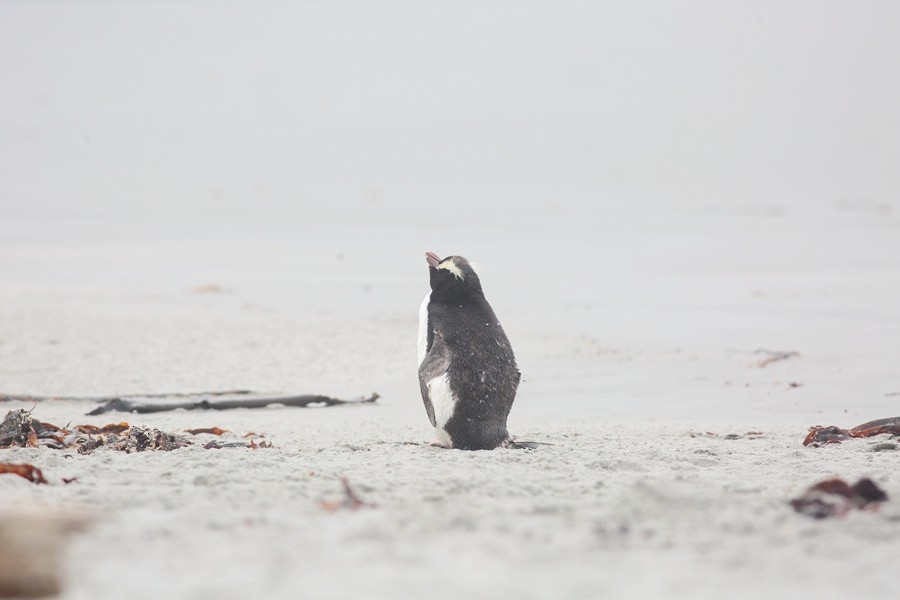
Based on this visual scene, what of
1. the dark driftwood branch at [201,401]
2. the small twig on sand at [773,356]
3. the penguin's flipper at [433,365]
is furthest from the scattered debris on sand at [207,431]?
the small twig on sand at [773,356]

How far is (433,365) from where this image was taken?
7.14 m

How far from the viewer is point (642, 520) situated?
4422mm

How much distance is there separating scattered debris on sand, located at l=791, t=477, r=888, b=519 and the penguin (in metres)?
2.47

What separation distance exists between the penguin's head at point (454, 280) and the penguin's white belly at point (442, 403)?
0.63 metres

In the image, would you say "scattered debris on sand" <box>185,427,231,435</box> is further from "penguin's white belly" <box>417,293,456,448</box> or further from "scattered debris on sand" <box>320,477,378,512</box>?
"scattered debris on sand" <box>320,477,378,512</box>

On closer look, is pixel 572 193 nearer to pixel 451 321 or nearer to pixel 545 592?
pixel 451 321

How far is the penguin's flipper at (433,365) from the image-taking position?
7.06 metres

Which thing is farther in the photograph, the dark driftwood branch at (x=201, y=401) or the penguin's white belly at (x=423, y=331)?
the dark driftwood branch at (x=201, y=401)

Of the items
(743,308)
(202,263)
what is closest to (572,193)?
(202,263)

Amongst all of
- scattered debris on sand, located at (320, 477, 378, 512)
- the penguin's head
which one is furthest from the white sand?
the penguin's head

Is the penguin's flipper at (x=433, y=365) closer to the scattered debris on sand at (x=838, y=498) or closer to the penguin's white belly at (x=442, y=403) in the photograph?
the penguin's white belly at (x=442, y=403)

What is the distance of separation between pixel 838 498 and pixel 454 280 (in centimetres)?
322

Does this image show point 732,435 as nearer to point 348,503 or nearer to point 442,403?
point 442,403

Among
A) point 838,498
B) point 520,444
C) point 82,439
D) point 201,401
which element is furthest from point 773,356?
point 82,439
